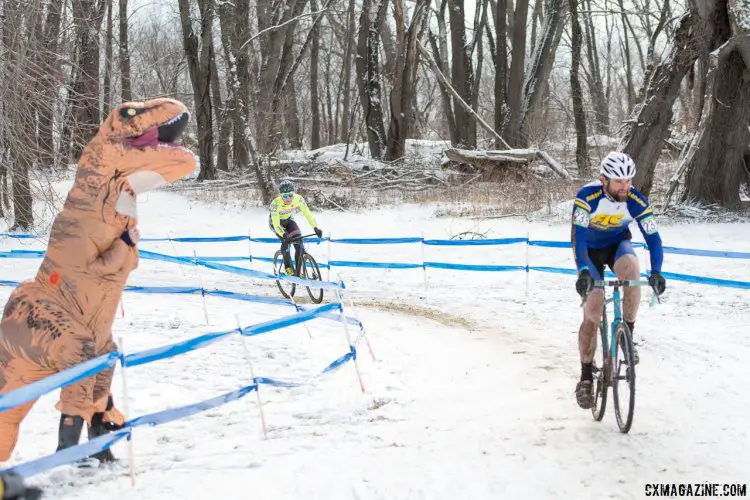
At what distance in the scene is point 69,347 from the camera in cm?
484

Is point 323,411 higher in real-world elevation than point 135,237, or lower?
lower

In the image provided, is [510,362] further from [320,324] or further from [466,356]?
[320,324]

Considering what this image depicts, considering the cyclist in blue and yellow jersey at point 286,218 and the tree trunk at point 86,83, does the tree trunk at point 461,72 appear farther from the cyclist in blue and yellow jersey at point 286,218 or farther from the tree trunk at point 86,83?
the cyclist in blue and yellow jersey at point 286,218

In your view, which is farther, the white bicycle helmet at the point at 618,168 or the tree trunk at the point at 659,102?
the tree trunk at the point at 659,102

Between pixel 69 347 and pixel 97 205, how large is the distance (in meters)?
0.95

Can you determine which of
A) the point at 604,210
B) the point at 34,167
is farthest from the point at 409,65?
the point at 604,210

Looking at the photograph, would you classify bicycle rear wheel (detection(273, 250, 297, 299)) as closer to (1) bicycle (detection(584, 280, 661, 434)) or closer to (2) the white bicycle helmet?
(1) bicycle (detection(584, 280, 661, 434))

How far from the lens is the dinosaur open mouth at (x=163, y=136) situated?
16.6 ft

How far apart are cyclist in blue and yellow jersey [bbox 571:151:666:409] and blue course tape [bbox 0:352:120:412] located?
358 centimetres

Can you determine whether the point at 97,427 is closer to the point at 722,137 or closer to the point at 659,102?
the point at 659,102

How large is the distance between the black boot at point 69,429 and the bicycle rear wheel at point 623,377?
12.8 ft

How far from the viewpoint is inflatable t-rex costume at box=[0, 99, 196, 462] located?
15.8 ft

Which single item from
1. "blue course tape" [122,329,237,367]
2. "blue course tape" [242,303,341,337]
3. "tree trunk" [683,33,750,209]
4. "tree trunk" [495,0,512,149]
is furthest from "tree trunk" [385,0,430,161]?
"blue course tape" [122,329,237,367]

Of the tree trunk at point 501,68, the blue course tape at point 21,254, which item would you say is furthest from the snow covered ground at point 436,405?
the tree trunk at point 501,68
